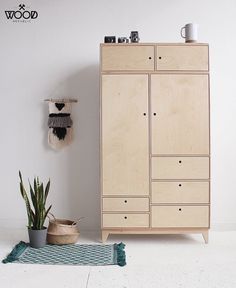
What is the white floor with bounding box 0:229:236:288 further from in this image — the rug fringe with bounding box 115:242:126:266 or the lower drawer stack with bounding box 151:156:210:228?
the lower drawer stack with bounding box 151:156:210:228

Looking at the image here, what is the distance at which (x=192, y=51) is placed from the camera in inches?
136

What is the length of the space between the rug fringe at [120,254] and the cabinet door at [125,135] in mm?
455

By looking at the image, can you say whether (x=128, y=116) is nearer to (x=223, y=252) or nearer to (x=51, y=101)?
(x=51, y=101)

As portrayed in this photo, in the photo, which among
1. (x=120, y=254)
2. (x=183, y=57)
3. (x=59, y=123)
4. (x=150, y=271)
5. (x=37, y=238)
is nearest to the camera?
(x=150, y=271)

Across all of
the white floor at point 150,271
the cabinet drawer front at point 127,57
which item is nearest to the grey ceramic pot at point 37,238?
the white floor at point 150,271

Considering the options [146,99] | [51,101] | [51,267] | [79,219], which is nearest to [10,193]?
[79,219]

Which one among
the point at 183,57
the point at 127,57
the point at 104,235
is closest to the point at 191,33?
the point at 183,57

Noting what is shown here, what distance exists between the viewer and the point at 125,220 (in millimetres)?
3469

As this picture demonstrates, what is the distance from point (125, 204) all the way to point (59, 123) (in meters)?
1.09

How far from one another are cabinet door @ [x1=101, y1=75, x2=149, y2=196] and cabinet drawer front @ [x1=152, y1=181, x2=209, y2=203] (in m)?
0.17

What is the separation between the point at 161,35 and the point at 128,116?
1.05 m

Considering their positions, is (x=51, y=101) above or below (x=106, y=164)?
above

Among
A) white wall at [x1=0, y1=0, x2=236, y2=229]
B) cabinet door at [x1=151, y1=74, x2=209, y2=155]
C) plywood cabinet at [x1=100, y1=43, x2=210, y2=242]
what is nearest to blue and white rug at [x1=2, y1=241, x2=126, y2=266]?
plywood cabinet at [x1=100, y1=43, x2=210, y2=242]

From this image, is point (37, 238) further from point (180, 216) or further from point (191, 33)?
point (191, 33)
